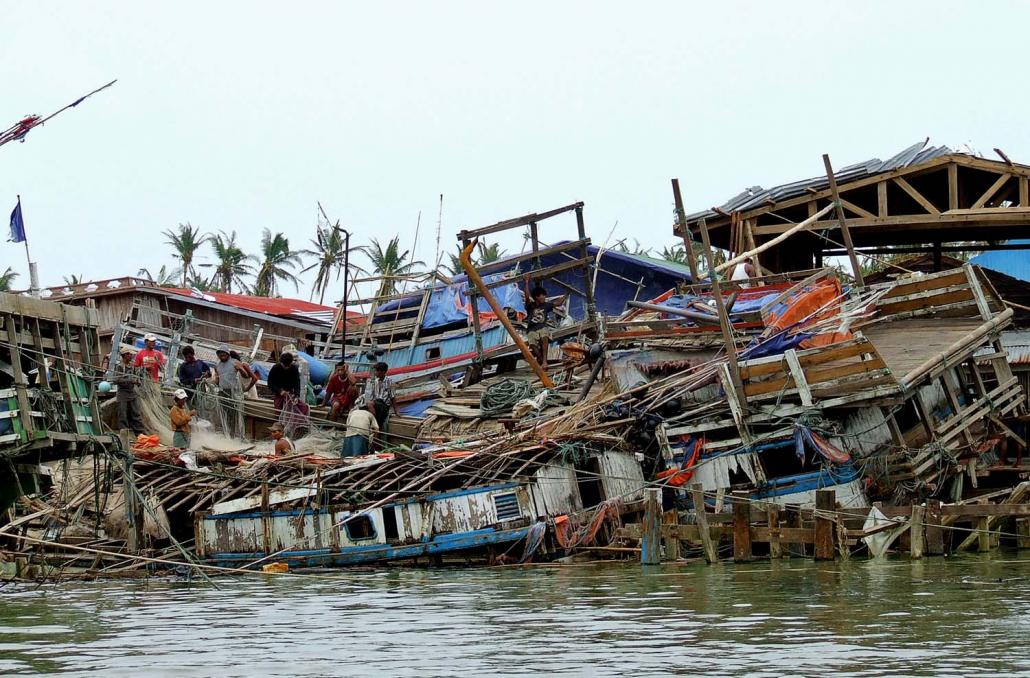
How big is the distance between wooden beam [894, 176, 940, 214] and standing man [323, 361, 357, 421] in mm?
12786

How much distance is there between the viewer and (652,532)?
21.7 metres

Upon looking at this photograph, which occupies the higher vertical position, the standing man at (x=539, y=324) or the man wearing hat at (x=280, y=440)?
the standing man at (x=539, y=324)

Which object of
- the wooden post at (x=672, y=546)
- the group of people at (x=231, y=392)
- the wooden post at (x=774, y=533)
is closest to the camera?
the wooden post at (x=774, y=533)

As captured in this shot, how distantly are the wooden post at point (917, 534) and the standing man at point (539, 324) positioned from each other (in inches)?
445

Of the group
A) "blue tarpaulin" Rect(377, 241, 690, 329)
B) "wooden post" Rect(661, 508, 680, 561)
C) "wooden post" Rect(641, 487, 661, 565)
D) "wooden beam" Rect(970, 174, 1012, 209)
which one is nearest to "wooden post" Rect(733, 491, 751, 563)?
"wooden post" Rect(661, 508, 680, 561)

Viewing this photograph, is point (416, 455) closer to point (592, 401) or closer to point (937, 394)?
point (592, 401)

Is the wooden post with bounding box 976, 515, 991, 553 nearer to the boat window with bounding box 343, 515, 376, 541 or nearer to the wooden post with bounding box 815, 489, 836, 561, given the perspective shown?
the wooden post with bounding box 815, 489, 836, 561

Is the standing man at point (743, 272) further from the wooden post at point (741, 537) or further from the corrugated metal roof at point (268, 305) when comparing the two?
the corrugated metal roof at point (268, 305)

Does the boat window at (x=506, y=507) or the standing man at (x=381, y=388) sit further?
the standing man at (x=381, y=388)

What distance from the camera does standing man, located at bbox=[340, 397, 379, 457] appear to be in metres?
25.8

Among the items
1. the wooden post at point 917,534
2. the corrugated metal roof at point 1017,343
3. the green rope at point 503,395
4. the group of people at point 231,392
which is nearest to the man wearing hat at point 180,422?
the group of people at point 231,392

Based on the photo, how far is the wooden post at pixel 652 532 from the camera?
851 inches

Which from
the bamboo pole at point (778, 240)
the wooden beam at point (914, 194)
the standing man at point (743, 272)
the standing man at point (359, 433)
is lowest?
the standing man at point (359, 433)

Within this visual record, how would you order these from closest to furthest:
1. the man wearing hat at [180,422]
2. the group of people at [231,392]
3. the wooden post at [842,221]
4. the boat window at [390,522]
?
the boat window at [390,522] < the man wearing hat at [180,422] < the group of people at [231,392] < the wooden post at [842,221]
